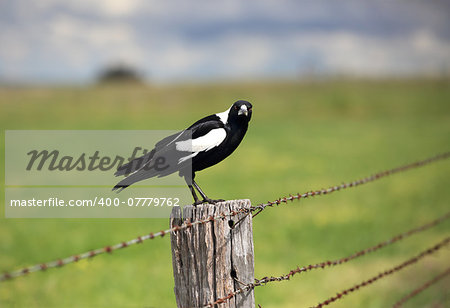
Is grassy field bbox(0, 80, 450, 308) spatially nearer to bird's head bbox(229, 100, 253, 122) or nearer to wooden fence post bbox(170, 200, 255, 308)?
wooden fence post bbox(170, 200, 255, 308)

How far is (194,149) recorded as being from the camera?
9.32ft

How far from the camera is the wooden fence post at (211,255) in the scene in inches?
98.4

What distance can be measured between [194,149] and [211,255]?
2.23 feet

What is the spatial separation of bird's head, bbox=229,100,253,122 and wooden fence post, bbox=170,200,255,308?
558 mm

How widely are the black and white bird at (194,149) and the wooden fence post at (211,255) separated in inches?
12.1

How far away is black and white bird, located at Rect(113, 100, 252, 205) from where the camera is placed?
285 centimetres

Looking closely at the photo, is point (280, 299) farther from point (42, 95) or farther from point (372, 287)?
→ point (42, 95)

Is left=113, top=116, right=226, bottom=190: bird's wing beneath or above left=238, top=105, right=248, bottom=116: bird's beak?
beneath

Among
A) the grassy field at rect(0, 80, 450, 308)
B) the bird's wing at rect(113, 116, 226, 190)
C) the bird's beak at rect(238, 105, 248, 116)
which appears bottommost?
the bird's wing at rect(113, 116, 226, 190)

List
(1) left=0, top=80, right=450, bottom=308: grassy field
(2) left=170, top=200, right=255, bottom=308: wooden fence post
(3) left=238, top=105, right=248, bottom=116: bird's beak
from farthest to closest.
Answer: (1) left=0, top=80, right=450, bottom=308: grassy field, (3) left=238, top=105, right=248, bottom=116: bird's beak, (2) left=170, top=200, right=255, bottom=308: wooden fence post

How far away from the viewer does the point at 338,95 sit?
54.4 meters

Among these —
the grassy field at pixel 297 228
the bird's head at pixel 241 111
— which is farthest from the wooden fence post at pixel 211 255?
the grassy field at pixel 297 228

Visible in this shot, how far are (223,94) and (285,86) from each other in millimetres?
8862

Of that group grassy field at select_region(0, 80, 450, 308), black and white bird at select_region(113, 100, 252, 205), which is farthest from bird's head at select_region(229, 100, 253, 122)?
grassy field at select_region(0, 80, 450, 308)
